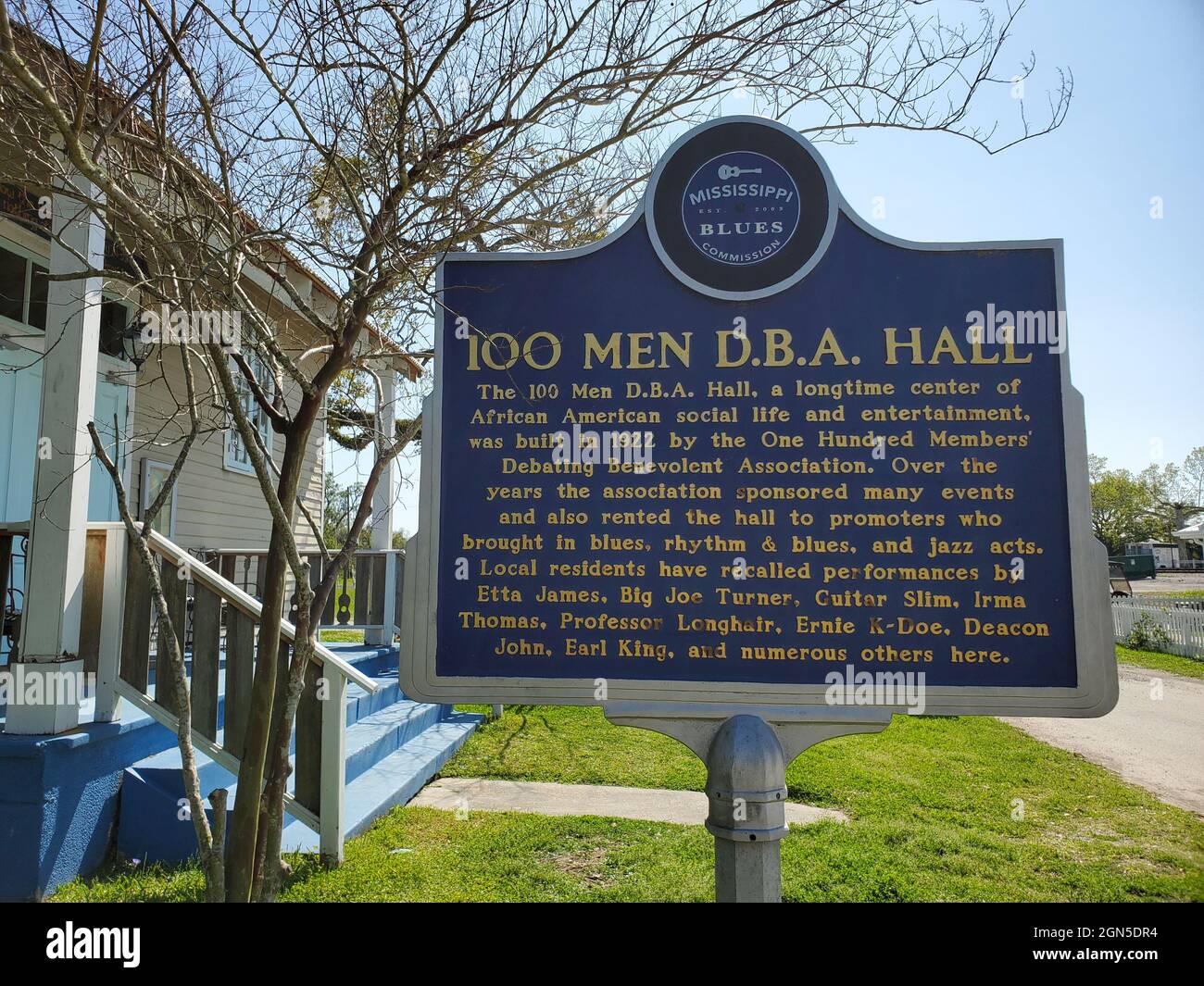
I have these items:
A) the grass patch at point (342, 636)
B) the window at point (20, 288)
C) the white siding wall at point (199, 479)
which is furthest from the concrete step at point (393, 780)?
the window at point (20, 288)

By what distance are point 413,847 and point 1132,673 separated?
13.6 m

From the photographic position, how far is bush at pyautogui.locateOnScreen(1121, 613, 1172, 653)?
52.5 feet

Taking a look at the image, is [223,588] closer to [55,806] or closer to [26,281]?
[55,806]

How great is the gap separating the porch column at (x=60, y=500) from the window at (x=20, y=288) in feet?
9.62

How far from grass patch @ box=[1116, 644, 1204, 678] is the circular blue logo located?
13696mm

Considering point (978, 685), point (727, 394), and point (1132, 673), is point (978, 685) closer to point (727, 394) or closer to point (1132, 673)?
point (727, 394)

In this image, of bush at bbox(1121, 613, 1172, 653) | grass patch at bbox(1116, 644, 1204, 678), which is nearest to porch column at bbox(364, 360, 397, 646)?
grass patch at bbox(1116, 644, 1204, 678)

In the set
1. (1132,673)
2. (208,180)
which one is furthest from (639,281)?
(1132,673)

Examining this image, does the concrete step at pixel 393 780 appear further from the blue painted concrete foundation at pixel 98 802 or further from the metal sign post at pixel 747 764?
the metal sign post at pixel 747 764

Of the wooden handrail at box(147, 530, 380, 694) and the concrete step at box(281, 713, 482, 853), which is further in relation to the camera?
the concrete step at box(281, 713, 482, 853)

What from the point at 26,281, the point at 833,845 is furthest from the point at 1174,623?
the point at 26,281

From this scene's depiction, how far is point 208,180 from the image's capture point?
360 cm

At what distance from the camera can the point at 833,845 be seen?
15.4 ft

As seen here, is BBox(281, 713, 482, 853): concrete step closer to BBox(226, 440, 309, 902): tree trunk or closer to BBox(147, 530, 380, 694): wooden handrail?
BBox(147, 530, 380, 694): wooden handrail
